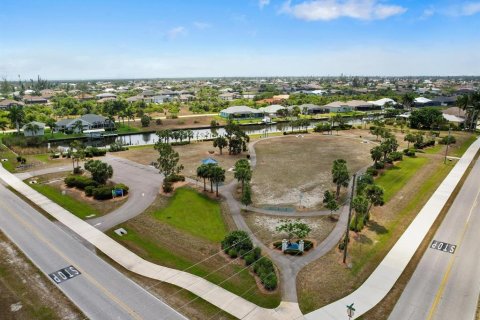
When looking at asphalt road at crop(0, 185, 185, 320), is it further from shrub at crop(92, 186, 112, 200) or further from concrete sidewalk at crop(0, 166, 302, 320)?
shrub at crop(92, 186, 112, 200)

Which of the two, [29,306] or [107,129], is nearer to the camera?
[29,306]

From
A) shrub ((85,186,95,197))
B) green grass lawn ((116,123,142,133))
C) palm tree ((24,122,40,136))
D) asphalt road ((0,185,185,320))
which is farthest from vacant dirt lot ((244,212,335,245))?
green grass lawn ((116,123,142,133))

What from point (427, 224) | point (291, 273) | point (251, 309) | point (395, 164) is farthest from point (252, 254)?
point (395, 164)

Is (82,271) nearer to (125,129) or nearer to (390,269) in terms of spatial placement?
(390,269)

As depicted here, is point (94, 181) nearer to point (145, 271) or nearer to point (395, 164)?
point (145, 271)

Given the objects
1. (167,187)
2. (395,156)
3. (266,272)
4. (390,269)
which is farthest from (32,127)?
(390,269)

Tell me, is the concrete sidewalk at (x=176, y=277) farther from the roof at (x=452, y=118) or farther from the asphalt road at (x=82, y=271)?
the roof at (x=452, y=118)
